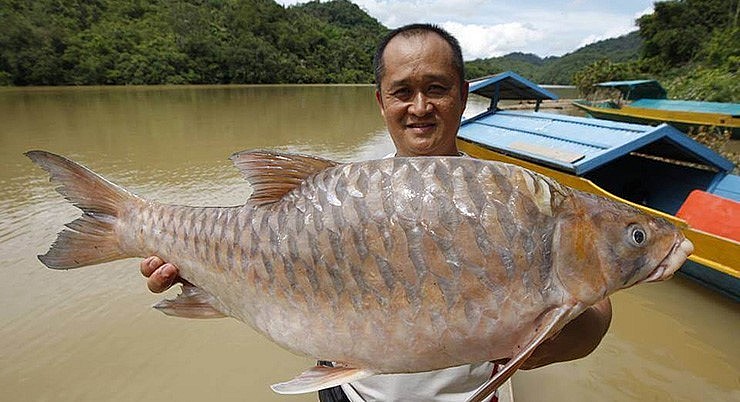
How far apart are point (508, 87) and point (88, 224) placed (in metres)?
10.6

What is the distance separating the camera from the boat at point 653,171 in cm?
388

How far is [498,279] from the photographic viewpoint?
893mm

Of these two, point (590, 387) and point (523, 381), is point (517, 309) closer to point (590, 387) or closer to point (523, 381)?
point (523, 381)

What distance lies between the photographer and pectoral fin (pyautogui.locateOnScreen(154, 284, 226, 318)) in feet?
4.46

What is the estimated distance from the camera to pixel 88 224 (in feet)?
4.80

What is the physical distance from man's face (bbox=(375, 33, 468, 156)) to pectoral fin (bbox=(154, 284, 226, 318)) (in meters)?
0.92

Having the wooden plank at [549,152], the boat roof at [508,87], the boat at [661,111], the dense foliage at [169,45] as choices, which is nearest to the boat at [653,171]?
the wooden plank at [549,152]

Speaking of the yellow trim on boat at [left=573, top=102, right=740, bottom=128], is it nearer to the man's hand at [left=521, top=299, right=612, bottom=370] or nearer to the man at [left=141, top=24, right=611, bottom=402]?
the man at [left=141, top=24, right=611, bottom=402]

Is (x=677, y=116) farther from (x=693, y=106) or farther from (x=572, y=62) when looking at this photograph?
(x=572, y=62)

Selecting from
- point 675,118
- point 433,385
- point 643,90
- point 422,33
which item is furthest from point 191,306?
point 643,90

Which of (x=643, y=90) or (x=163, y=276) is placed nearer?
(x=163, y=276)

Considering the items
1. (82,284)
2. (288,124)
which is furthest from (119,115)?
(82,284)

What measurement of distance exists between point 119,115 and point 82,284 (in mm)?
15734

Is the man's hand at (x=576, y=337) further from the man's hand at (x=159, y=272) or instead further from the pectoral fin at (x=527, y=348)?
the man's hand at (x=159, y=272)
